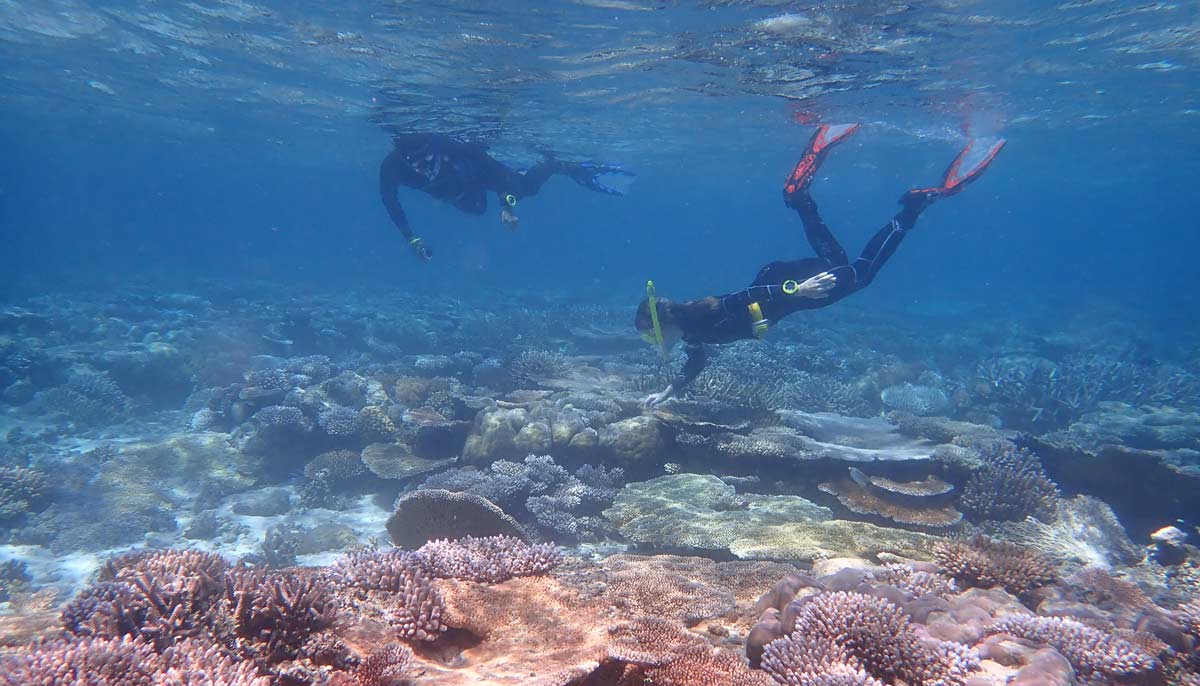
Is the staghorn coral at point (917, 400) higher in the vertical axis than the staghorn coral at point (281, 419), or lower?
lower

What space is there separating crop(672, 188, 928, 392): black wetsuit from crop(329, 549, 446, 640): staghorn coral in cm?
637

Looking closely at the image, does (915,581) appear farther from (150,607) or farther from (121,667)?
(150,607)

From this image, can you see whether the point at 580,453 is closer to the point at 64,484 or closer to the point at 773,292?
the point at 773,292

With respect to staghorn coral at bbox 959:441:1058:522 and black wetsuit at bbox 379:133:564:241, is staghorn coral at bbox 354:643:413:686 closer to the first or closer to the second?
staghorn coral at bbox 959:441:1058:522

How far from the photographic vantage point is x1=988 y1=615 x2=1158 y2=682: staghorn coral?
129 inches

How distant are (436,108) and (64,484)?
57.9 feet

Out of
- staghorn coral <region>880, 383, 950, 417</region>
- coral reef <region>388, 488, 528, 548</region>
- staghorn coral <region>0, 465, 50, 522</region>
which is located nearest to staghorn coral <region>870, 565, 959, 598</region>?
coral reef <region>388, 488, 528, 548</region>

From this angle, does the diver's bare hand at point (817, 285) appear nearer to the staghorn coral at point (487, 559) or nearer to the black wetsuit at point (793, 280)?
the black wetsuit at point (793, 280)

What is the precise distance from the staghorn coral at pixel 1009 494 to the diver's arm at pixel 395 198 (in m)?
10.2

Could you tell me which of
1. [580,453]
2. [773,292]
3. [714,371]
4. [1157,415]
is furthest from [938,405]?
[580,453]

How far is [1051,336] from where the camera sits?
27906mm

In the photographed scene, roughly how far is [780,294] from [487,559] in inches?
271

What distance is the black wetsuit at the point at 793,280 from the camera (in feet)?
31.0

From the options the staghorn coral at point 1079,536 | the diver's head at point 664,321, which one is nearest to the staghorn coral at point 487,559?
the diver's head at point 664,321
